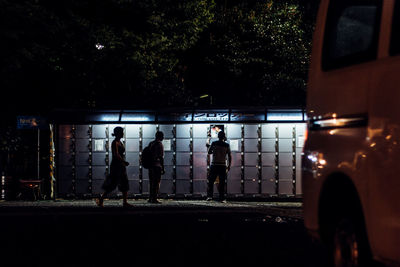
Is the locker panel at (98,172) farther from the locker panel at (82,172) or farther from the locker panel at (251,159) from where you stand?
the locker panel at (251,159)

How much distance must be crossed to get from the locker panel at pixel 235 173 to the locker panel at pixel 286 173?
1.23 meters

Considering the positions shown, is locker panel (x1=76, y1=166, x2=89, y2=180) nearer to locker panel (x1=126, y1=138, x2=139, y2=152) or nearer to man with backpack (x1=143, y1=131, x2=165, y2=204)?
locker panel (x1=126, y1=138, x2=139, y2=152)

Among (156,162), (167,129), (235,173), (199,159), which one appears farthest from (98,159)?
(235,173)

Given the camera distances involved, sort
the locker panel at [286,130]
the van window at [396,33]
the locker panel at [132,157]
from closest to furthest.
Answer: the van window at [396,33] → the locker panel at [286,130] → the locker panel at [132,157]

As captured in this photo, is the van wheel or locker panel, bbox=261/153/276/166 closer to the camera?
the van wheel

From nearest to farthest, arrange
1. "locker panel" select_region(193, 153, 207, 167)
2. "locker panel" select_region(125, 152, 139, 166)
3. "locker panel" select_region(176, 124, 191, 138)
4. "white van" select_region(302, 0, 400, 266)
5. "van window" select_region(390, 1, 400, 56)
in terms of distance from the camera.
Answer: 1. "white van" select_region(302, 0, 400, 266)
2. "van window" select_region(390, 1, 400, 56)
3. "locker panel" select_region(176, 124, 191, 138)
4. "locker panel" select_region(193, 153, 207, 167)
5. "locker panel" select_region(125, 152, 139, 166)

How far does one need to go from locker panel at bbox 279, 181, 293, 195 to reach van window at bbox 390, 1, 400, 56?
68.0 ft

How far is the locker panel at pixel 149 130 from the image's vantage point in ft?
91.5

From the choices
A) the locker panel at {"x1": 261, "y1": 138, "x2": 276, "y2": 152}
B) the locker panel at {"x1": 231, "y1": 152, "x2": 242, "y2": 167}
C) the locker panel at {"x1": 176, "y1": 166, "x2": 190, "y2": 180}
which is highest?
the locker panel at {"x1": 261, "y1": 138, "x2": 276, "y2": 152}

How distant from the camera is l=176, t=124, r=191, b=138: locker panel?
1094 inches

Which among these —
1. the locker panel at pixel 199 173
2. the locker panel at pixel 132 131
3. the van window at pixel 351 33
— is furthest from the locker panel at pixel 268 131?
the van window at pixel 351 33

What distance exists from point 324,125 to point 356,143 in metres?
1.08

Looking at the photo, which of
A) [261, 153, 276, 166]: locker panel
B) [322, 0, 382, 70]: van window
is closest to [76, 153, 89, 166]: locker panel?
[261, 153, 276, 166]: locker panel

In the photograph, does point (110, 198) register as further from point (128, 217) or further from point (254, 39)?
point (254, 39)
